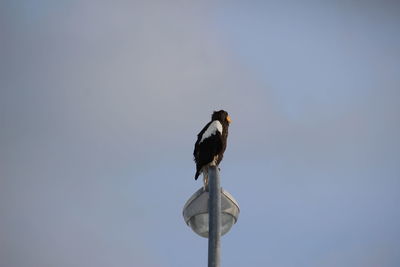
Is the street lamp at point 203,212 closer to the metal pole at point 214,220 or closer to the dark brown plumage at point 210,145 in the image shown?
the metal pole at point 214,220

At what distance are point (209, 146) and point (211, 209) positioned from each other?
5.82m

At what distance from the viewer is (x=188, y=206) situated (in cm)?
772

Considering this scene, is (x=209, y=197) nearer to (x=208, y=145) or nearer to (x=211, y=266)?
(x=211, y=266)

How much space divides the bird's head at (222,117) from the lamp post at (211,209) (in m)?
5.99

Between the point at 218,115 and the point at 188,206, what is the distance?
629 cm

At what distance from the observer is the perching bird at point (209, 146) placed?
13092mm

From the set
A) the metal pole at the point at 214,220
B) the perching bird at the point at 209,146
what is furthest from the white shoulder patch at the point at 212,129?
the metal pole at the point at 214,220

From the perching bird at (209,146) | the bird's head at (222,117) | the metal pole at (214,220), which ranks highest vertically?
the bird's head at (222,117)

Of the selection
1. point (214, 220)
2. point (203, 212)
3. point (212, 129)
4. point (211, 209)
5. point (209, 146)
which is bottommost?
point (214, 220)

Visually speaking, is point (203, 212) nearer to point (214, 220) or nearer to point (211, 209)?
point (211, 209)

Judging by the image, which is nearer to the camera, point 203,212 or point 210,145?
point 203,212

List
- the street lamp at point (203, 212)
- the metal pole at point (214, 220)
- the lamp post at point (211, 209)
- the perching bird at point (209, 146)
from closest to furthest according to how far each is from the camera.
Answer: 1. the metal pole at point (214, 220)
2. the lamp post at point (211, 209)
3. the street lamp at point (203, 212)
4. the perching bird at point (209, 146)

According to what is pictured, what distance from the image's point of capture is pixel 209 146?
1313 centimetres

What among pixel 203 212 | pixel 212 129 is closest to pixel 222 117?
pixel 212 129
